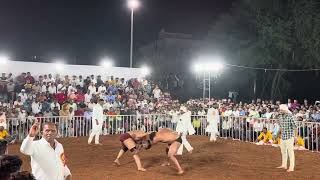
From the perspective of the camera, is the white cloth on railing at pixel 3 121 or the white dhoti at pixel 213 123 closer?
the white cloth on railing at pixel 3 121

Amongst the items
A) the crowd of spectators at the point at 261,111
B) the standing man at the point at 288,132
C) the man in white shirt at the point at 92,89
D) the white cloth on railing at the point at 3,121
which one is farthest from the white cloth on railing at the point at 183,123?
the man in white shirt at the point at 92,89

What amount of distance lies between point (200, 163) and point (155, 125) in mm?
8460

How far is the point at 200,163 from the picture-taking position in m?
12.1

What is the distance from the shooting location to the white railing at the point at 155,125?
1555 cm

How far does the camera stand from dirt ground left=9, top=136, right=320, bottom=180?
10211mm

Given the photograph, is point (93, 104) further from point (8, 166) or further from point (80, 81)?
point (8, 166)

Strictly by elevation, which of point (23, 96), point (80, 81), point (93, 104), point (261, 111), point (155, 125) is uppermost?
point (80, 81)

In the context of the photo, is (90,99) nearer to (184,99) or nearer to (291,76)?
(184,99)

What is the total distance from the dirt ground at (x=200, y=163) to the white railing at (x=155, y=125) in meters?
1.19

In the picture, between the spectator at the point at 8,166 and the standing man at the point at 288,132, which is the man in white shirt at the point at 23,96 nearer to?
the standing man at the point at 288,132

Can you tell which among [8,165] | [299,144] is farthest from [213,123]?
[8,165]

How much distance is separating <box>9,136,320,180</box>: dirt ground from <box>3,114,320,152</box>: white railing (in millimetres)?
1188

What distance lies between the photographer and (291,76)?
29.8 meters

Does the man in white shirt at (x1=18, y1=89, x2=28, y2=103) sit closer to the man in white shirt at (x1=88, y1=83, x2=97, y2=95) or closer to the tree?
the man in white shirt at (x1=88, y1=83, x2=97, y2=95)
